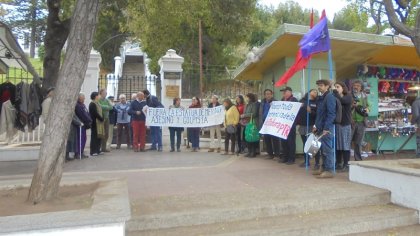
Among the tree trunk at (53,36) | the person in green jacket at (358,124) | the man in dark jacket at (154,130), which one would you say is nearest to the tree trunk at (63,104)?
the tree trunk at (53,36)

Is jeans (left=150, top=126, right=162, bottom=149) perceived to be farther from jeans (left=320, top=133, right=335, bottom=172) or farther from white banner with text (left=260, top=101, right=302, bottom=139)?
jeans (left=320, top=133, right=335, bottom=172)

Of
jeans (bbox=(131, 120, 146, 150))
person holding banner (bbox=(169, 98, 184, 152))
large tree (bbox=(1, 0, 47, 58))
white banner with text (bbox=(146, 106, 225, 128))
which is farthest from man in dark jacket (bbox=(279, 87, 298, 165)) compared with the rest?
large tree (bbox=(1, 0, 47, 58))

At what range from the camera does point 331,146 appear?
7.75 meters

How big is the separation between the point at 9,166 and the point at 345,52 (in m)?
8.66

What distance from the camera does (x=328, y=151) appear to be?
776 centimetres

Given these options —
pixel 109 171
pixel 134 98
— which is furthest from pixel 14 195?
pixel 134 98

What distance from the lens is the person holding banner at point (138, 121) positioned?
11805 millimetres

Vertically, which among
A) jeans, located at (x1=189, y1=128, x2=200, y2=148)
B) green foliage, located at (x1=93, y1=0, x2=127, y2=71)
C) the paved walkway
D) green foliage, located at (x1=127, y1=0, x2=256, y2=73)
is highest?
green foliage, located at (x1=93, y1=0, x2=127, y2=71)

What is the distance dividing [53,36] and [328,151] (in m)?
6.25

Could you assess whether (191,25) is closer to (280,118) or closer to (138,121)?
(138,121)

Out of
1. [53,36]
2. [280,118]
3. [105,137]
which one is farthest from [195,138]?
[53,36]

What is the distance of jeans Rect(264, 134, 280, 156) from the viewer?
994 cm

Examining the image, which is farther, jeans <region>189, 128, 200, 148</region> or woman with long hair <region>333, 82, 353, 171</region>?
jeans <region>189, 128, 200, 148</region>

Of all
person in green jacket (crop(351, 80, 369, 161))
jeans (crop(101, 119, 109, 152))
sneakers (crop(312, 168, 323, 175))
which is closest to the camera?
sneakers (crop(312, 168, 323, 175))
